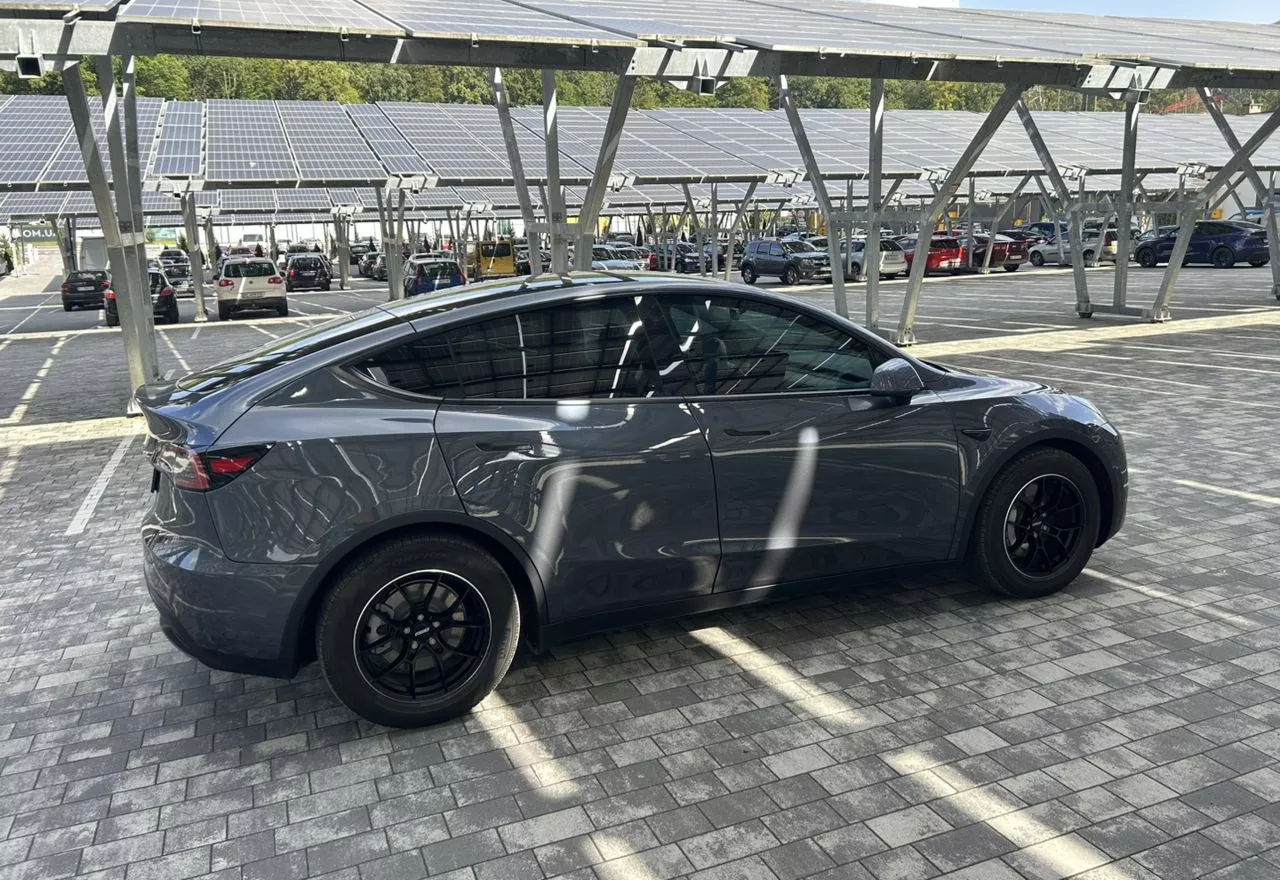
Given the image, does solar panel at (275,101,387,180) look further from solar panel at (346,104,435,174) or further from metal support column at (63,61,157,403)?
metal support column at (63,61,157,403)

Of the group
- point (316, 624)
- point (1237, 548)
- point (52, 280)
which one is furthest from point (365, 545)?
point (52, 280)

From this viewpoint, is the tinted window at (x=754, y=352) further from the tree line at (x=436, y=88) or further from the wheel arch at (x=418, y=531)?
the tree line at (x=436, y=88)

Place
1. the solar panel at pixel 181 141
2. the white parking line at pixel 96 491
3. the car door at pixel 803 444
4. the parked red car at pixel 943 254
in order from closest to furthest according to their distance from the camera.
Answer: the car door at pixel 803 444, the white parking line at pixel 96 491, the solar panel at pixel 181 141, the parked red car at pixel 943 254

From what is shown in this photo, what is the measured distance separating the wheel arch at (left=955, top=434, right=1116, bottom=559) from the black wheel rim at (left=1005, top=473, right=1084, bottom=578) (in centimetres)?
15

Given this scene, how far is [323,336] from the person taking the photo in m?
3.88

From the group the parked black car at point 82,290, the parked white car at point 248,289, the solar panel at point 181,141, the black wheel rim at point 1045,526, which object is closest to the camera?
the black wheel rim at point 1045,526

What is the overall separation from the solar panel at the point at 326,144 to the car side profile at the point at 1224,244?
81.8 feet

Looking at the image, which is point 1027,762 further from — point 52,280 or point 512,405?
point 52,280

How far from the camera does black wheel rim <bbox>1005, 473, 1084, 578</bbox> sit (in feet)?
15.0

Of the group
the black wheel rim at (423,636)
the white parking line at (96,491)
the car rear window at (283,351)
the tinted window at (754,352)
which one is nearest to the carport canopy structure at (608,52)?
the white parking line at (96,491)

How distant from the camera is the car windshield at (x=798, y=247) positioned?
111 ft

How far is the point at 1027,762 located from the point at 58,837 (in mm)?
3182

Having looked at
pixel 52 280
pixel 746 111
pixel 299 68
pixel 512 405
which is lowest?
pixel 52 280

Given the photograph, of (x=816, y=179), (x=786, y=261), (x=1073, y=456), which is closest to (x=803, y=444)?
(x=1073, y=456)
